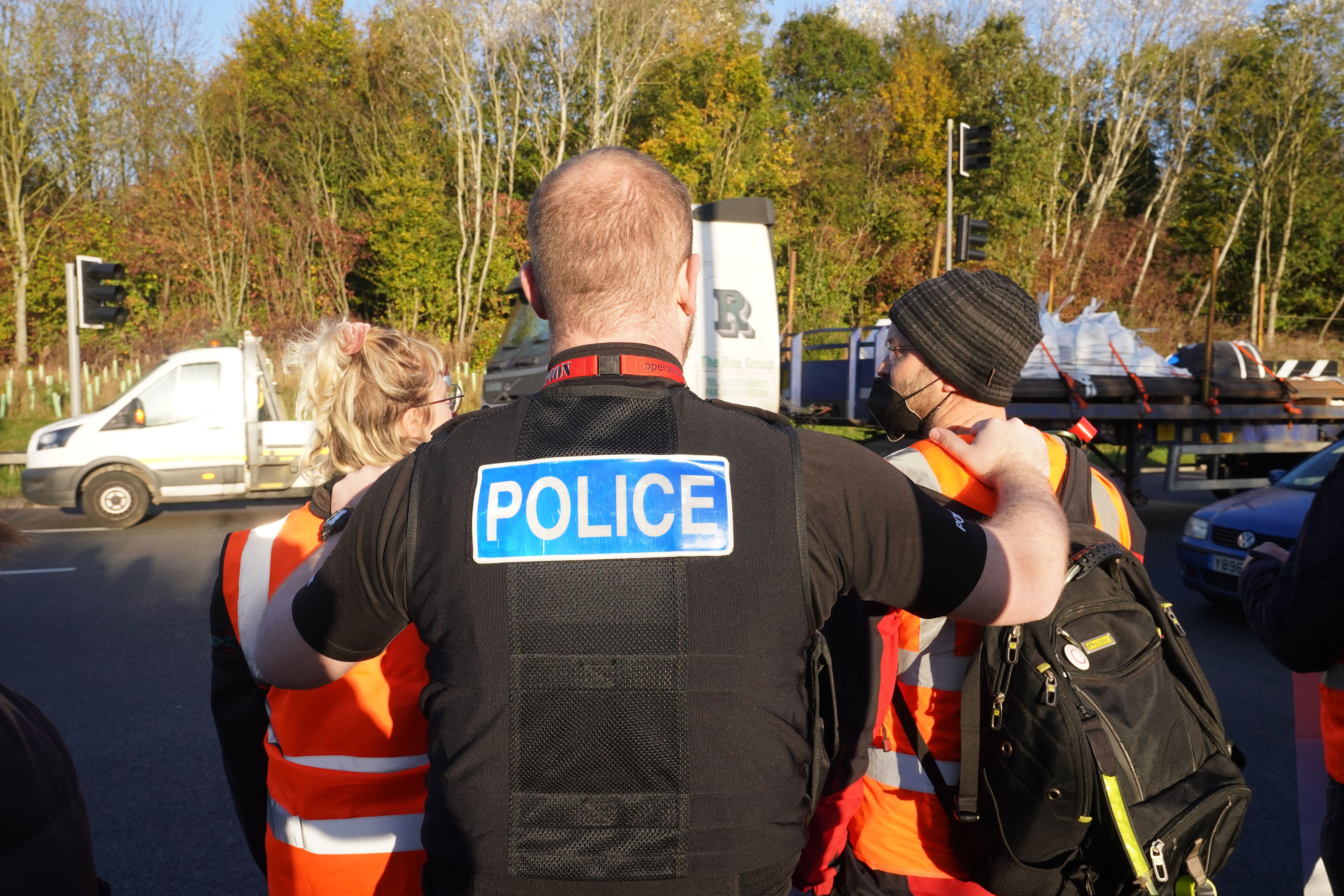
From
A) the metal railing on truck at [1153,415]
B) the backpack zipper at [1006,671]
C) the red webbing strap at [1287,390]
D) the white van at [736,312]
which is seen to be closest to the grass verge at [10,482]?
the white van at [736,312]

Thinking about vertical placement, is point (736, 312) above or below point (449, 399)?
above

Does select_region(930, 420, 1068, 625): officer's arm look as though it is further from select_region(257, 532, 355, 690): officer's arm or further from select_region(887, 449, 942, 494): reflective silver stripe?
select_region(257, 532, 355, 690): officer's arm

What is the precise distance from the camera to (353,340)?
2.21 meters

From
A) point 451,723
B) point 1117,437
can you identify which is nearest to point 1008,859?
point 451,723

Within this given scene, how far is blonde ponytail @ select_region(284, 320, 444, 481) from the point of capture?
2.19 meters

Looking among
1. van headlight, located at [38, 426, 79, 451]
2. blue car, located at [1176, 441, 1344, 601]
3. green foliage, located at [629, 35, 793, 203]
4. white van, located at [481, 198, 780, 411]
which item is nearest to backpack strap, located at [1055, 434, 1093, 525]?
blue car, located at [1176, 441, 1344, 601]

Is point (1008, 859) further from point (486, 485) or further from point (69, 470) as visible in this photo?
point (69, 470)

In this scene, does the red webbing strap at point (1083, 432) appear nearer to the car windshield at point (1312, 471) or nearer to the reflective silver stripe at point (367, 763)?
the reflective silver stripe at point (367, 763)

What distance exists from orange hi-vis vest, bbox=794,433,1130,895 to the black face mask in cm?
24

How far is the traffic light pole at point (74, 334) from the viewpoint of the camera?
13.6m

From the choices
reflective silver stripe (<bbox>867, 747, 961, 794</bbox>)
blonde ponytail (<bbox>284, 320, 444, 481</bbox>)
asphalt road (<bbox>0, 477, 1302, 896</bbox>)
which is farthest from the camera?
asphalt road (<bbox>0, 477, 1302, 896</bbox>)

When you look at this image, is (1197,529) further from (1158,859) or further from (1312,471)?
(1158,859)

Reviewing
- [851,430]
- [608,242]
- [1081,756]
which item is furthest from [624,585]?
[851,430]

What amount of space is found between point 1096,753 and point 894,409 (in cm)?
81
